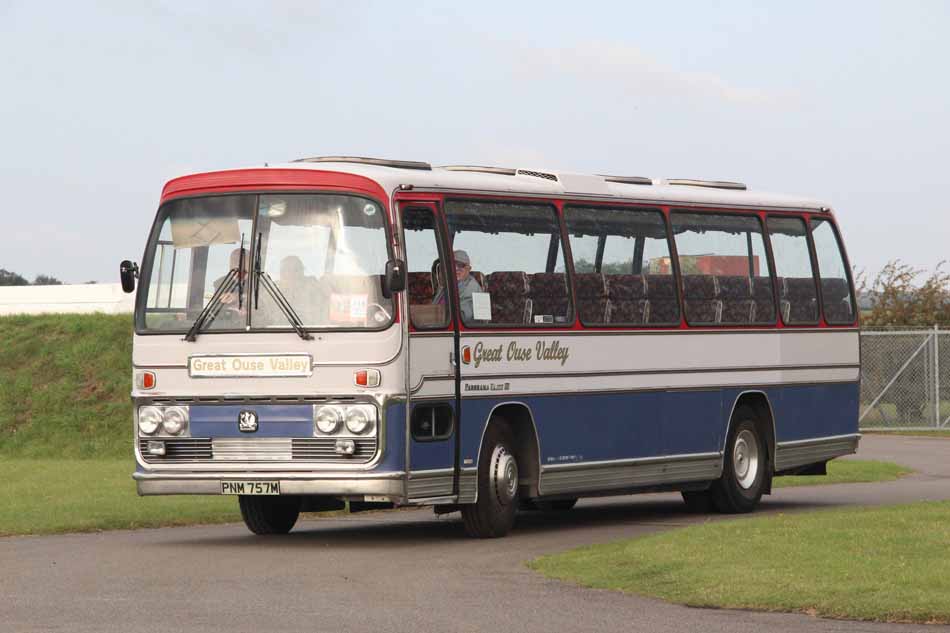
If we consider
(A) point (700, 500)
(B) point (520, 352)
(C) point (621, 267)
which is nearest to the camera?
(B) point (520, 352)

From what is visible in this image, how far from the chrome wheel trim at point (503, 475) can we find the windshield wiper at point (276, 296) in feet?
7.21

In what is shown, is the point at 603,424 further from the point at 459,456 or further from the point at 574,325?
the point at 459,456

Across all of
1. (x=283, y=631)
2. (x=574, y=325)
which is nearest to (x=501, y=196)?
(x=574, y=325)

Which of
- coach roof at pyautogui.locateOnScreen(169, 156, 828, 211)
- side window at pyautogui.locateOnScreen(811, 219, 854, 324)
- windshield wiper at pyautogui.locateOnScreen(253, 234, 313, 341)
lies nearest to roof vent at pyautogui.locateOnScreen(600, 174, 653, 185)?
coach roof at pyautogui.locateOnScreen(169, 156, 828, 211)

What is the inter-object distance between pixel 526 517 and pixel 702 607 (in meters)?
8.80

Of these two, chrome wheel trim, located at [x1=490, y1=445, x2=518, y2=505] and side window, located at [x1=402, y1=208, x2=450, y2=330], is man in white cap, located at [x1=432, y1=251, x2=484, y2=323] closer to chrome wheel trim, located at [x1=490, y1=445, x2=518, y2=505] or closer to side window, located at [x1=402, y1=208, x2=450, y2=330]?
side window, located at [x1=402, y1=208, x2=450, y2=330]

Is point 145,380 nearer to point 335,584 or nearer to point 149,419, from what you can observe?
point 149,419

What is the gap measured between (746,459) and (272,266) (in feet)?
22.7

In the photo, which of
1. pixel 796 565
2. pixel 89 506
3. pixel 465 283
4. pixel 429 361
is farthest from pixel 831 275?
pixel 796 565

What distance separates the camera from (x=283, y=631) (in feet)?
35.7

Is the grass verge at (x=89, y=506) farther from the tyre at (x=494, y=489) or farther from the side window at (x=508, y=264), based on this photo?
the side window at (x=508, y=264)

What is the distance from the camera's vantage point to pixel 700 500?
21.1 meters

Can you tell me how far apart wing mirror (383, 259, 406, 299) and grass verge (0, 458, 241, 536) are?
5.23 metres

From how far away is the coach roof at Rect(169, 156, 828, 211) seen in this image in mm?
16812
